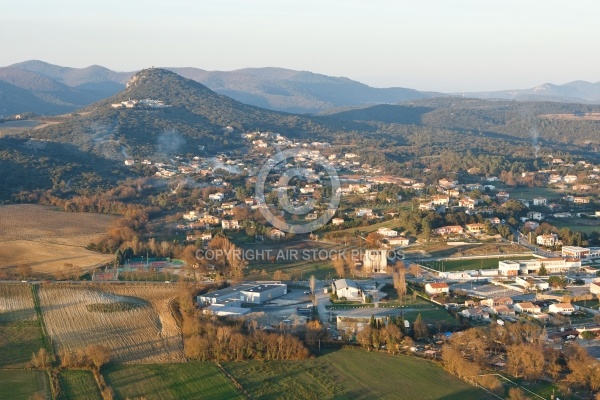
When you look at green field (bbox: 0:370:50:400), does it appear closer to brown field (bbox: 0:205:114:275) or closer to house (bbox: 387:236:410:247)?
brown field (bbox: 0:205:114:275)

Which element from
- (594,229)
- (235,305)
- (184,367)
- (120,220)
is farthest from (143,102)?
(184,367)

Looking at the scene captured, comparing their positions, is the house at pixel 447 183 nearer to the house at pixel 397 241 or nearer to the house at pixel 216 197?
the house at pixel 216 197

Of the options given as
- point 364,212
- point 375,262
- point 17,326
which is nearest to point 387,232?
point 364,212

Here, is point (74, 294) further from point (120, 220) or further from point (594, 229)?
point (594, 229)

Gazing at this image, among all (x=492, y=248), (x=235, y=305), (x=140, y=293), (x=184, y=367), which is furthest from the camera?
(x=492, y=248)

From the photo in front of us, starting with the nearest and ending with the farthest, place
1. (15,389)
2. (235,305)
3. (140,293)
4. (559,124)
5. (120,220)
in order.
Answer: (15,389) < (235,305) < (140,293) < (120,220) < (559,124)

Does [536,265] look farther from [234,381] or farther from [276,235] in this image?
[234,381]

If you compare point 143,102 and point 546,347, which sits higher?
point 143,102
